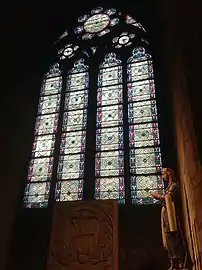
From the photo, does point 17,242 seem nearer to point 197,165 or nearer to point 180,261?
point 180,261

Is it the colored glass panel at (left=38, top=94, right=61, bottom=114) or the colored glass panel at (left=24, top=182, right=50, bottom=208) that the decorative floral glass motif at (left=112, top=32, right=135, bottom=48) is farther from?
the colored glass panel at (left=24, top=182, right=50, bottom=208)

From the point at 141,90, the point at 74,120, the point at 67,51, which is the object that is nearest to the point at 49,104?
the point at 74,120

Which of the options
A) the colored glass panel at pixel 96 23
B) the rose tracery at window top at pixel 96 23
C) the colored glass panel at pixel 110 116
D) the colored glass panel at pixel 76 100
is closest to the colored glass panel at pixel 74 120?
the colored glass panel at pixel 76 100

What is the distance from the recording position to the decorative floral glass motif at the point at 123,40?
602 centimetres

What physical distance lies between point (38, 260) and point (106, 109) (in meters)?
2.39

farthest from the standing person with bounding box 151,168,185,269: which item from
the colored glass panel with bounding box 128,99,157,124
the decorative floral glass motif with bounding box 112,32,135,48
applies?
the decorative floral glass motif with bounding box 112,32,135,48

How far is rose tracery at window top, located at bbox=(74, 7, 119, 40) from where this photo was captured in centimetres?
641

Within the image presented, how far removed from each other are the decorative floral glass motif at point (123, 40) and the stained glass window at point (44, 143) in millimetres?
1162

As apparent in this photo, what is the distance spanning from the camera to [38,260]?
421cm

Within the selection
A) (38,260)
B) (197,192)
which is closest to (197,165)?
(197,192)

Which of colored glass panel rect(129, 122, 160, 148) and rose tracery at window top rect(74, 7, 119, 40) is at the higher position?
rose tracery at window top rect(74, 7, 119, 40)

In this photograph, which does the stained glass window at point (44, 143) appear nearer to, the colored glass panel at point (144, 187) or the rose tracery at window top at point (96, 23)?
the rose tracery at window top at point (96, 23)

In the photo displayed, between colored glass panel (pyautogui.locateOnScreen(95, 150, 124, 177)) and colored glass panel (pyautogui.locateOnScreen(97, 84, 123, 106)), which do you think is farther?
colored glass panel (pyautogui.locateOnScreen(97, 84, 123, 106))

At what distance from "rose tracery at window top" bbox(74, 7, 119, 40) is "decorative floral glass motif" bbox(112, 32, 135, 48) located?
1.04 feet
